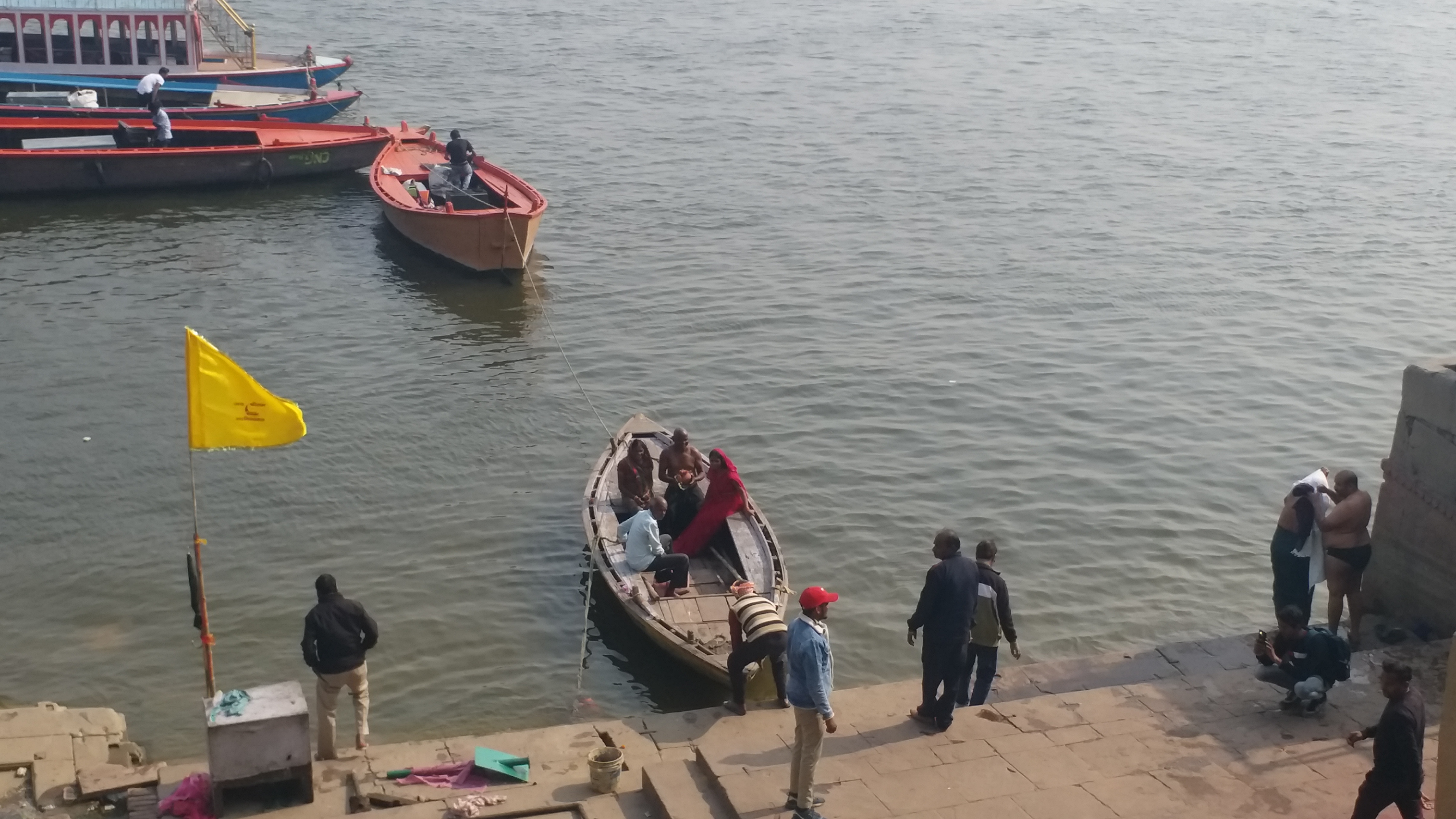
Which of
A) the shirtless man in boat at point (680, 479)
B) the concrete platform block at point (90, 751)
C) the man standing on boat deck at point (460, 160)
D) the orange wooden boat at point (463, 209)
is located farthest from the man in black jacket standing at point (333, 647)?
the man standing on boat deck at point (460, 160)

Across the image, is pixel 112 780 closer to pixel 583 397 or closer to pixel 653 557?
pixel 653 557

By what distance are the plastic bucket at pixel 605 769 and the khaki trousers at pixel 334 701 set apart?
1803mm

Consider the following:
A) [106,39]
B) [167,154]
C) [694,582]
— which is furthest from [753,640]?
[106,39]

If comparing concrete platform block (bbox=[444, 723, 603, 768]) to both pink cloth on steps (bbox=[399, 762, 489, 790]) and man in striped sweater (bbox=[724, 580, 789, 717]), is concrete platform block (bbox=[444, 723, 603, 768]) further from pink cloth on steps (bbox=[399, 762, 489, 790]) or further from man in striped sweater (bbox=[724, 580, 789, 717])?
man in striped sweater (bbox=[724, 580, 789, 717])

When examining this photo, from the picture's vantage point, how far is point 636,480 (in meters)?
14.5

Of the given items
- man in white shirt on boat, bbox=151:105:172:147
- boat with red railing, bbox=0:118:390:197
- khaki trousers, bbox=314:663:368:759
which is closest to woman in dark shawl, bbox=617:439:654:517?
khaki trousers, bbox=314:663:368:759

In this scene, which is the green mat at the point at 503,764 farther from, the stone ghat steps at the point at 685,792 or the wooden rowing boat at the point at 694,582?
the wooden rowing boat at the point at 694,582

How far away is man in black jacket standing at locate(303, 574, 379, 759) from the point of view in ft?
31.8

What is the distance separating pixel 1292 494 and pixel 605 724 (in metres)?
5.85

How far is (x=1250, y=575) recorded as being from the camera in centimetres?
1493

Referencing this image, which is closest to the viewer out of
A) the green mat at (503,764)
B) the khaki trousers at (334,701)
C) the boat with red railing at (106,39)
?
the green mat at (503,764)

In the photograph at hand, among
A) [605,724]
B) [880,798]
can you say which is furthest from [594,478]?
[880,798]

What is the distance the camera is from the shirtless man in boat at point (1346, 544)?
11.5 m

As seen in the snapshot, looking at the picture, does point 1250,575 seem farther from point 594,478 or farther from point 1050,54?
point 1050,54
